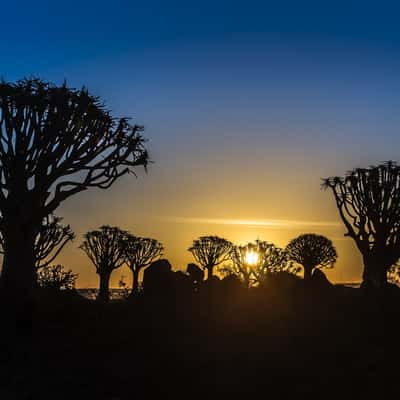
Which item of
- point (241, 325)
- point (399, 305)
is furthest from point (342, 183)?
point (241, 325)

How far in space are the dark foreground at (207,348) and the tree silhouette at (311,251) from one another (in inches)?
874

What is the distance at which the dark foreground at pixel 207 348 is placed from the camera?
7461mm

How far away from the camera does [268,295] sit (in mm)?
13203

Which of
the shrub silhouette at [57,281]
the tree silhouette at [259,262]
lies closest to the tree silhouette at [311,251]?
the tree silhouette at [259,262]

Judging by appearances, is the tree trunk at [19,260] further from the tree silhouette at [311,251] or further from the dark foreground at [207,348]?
the tree silhouette at [311,251]

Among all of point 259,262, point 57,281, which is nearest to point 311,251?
point 259,262

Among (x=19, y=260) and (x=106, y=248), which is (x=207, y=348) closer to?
(x=19, y=260)

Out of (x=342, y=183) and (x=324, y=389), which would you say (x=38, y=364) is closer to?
(x=324, y=389)

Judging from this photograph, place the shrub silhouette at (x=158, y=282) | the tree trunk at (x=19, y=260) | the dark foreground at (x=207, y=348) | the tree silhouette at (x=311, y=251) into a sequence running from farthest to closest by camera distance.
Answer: the tree silhouette at (x=311, y=251), the shrub silhouette at (x=158, y=282), the tree trunk at (x=19, y=260), the dark foreground at (x=207, y=348)

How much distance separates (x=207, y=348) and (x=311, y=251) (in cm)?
2726

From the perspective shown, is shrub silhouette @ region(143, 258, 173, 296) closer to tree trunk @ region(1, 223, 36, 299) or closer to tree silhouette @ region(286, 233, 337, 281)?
tree trunk @ region(1, 223, 36, 299)

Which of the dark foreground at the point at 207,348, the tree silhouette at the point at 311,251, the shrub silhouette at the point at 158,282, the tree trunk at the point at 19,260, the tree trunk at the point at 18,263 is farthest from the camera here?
the tree silhouette at the point at 311,251

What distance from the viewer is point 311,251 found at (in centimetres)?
3509

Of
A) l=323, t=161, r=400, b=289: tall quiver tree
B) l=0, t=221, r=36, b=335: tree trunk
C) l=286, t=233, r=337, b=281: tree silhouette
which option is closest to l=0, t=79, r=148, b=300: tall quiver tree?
l=0, t=221, r=36, b=335: tree trunk
